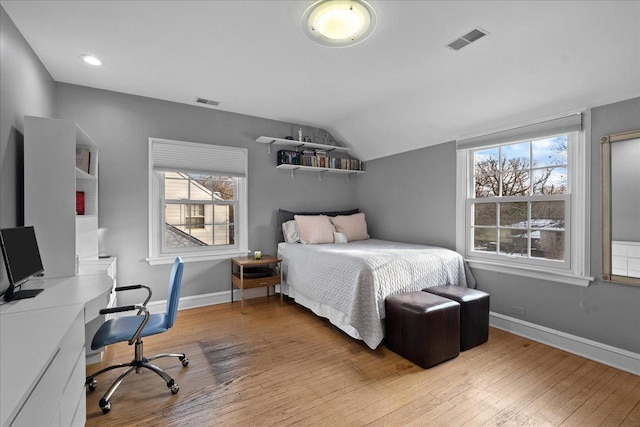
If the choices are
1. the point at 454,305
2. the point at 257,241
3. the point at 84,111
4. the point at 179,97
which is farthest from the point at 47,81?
the point at 454,305

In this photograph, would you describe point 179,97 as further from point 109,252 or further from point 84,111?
point 109,252

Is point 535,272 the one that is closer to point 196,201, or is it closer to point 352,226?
point 352,226

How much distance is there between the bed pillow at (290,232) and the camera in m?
4.08

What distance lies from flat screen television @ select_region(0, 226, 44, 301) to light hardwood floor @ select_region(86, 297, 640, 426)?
2.72ft

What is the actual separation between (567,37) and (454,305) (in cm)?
214

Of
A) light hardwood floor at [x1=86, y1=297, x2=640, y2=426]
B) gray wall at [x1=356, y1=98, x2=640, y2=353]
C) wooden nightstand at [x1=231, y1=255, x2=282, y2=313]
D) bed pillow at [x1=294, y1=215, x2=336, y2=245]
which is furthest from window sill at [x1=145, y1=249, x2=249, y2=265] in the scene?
gray wall at [x1=356, y1=98, x2=640, y2=353]

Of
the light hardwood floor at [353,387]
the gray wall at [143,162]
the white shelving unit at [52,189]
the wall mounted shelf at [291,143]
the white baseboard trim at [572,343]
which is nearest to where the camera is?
the light hardwood floor at [353,387]

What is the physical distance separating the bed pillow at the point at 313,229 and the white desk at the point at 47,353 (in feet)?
7.79

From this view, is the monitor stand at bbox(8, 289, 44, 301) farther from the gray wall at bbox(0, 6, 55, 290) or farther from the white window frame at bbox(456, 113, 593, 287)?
the white window frame at bbox(456, 113, 593, 287)

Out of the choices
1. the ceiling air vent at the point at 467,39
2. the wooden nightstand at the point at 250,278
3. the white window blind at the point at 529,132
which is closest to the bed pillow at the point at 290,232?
the wooden nightstand at the point at 250,278

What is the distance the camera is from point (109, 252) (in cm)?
326

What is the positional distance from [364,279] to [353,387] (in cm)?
84

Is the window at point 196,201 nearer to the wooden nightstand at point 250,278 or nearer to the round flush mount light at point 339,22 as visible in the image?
the wooden nightstand at point 250,278

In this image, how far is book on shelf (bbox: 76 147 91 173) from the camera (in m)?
2.57
